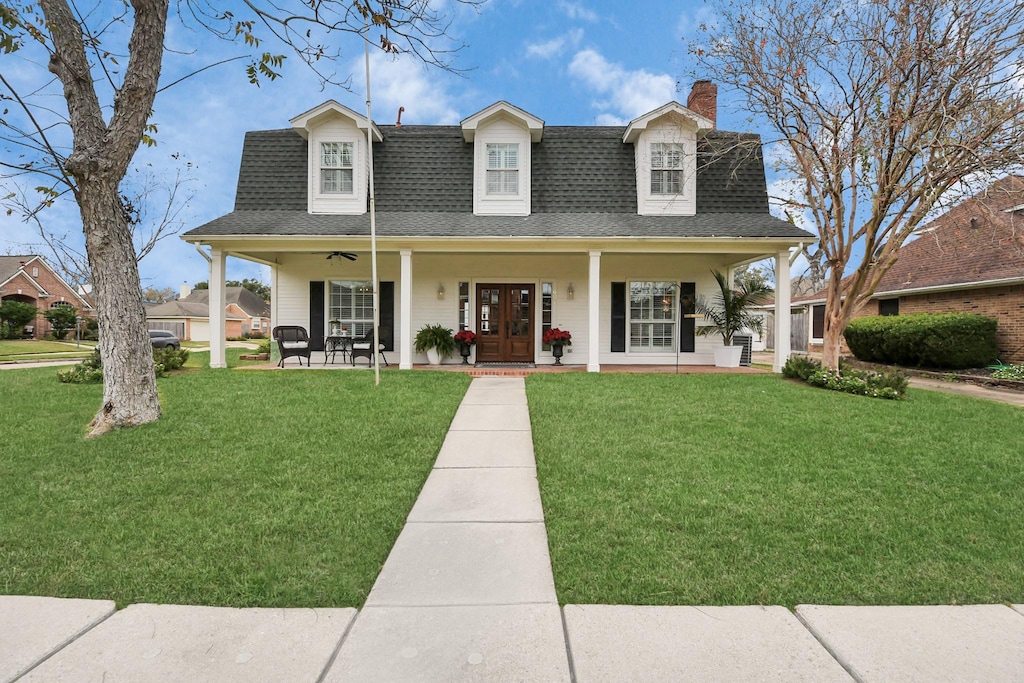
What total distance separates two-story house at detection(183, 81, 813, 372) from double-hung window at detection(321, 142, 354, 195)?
3 cm

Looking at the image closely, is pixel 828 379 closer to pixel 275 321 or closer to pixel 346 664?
pixel 346 664

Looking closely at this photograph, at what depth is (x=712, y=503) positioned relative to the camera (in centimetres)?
377

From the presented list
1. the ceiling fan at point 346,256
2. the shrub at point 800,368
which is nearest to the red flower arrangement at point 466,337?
the ceiling fan at point 346,256

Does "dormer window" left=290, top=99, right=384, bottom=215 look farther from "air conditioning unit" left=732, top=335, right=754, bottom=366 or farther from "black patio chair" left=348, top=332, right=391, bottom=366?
"air conditioning unit" left=732, top=335, right=754, bottom=366

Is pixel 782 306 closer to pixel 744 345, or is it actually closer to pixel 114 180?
pixel 744 345

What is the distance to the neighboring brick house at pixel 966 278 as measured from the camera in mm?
10734

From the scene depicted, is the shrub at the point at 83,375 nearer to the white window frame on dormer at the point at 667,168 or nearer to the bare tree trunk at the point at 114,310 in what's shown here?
the bare tree trunk at the point at 114,310

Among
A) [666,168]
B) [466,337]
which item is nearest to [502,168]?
[666,168]

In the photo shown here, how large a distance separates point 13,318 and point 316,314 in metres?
26.5

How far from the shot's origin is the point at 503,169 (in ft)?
38.3

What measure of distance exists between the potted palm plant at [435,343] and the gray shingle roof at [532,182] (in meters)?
2.51

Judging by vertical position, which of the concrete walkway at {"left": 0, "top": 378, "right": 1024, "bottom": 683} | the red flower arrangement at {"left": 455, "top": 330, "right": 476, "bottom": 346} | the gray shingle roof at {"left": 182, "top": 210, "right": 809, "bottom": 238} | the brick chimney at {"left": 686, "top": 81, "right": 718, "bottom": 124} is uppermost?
the brick chimney at {"left": 686, "top": 81, "right": 718, "bottom": 124}

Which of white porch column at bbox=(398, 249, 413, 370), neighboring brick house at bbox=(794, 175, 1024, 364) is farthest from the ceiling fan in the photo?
neighboring brick house at bbox=(794, 175, 1024, 364)

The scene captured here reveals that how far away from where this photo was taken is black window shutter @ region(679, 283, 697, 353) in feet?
39.6
